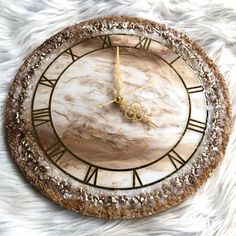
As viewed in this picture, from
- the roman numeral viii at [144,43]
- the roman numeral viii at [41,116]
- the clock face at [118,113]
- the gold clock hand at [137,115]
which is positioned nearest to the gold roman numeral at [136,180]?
the clock face at [118,113]

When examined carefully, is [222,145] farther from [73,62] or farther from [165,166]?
[73,62]

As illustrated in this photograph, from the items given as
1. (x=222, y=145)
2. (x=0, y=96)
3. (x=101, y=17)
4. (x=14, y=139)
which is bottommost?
(x=222, y=145)

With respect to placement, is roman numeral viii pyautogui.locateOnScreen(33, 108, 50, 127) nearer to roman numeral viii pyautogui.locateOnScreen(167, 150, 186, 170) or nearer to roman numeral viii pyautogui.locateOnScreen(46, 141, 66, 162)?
roman numeral viii pyautogui.locateOnScreen(46, 141, 66, 162)

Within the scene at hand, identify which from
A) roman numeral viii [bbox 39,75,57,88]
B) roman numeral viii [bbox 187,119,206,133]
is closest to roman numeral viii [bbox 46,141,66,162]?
roman numeral viii [bbox 39,75,57,88]

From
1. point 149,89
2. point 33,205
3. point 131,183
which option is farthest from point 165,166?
point 33,205

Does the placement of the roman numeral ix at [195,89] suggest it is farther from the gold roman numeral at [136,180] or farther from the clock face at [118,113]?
the gold roman numeral at [136,180]

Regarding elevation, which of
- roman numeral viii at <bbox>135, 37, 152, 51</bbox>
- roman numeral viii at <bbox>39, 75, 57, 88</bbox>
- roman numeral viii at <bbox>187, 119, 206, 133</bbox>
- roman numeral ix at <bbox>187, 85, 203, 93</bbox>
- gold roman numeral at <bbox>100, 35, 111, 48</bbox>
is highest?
gold roman numeral at <bbox>100, 35, 111, 48</bbox>

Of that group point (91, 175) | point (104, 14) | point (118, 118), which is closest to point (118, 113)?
point (118, 118)
